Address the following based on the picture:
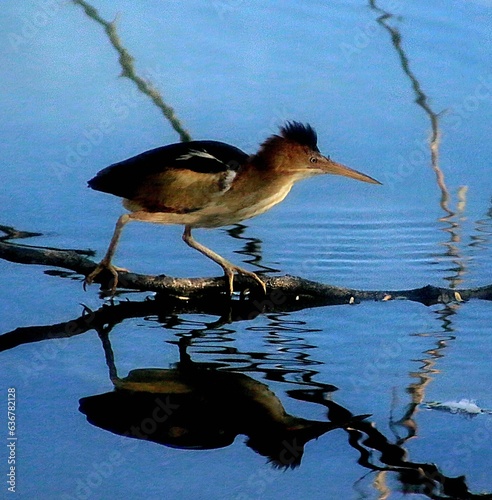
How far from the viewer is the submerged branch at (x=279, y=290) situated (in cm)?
496

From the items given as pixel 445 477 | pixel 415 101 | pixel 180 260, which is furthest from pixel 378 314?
pixel 415 101

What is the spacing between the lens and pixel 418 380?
15.1 feet

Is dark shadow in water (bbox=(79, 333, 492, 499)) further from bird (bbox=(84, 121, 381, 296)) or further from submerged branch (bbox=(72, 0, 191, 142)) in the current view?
submerged branch (bbox=(72, 0, 191, 142))

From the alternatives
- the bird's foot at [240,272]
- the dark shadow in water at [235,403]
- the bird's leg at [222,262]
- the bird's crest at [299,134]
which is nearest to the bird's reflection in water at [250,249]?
the bird's leg at [222,262]

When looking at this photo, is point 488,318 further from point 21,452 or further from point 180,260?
point 21,452

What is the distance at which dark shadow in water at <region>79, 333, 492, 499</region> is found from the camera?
12.8 ft

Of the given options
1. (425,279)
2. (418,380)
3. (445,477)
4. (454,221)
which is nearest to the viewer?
(445,477)

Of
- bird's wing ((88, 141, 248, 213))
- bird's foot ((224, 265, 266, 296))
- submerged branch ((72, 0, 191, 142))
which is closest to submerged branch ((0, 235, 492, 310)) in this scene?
bird's foot ((224, 265, 266, 296))

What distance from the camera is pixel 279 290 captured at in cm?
521

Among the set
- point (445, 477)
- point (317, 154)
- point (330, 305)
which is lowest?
point (445, 477)

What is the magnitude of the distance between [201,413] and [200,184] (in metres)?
1.50

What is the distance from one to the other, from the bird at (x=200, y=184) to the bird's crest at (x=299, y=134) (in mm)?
64

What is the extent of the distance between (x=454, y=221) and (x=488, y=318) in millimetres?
1381

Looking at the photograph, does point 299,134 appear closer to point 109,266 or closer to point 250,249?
point 250,249
